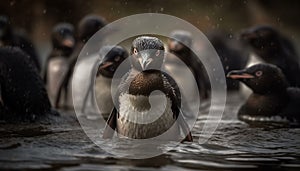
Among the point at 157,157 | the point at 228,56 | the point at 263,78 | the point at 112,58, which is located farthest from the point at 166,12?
the point at 157,157

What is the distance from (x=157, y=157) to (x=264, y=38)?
471 cm

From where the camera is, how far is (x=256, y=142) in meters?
5.87

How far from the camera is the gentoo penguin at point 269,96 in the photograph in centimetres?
769

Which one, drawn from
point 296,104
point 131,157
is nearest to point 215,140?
point 131,157

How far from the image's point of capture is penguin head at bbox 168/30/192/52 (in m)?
9.62

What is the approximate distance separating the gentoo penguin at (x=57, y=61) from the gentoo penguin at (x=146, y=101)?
464cm

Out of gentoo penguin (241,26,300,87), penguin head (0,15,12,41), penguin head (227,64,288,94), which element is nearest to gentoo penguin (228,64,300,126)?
penguin head (227,64,288,94)

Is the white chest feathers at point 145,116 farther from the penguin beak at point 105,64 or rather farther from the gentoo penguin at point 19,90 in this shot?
the penguin beak at point 105,64

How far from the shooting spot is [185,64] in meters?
9.74

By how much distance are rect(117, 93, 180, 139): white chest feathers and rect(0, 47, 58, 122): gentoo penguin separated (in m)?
1.56

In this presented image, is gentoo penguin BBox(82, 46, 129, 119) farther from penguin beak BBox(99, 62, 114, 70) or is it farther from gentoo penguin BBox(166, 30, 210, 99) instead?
gentoo penguin BBox(166, 30, 210, 99)

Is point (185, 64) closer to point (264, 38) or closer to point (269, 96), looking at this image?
point (264, 38)

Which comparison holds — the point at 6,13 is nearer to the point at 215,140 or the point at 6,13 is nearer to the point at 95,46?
the point at 95,46

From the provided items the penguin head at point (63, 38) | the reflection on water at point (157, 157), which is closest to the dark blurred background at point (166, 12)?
the penguin head at point (63, 38)
